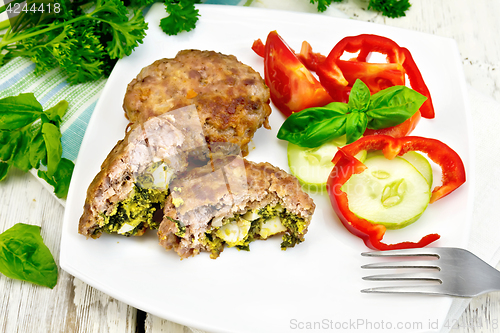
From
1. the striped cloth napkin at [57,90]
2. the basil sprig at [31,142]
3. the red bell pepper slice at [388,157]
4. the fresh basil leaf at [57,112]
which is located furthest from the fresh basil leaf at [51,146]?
the red bell pepper slice at [388,157]

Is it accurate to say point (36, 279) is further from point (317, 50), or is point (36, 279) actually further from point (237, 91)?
point (317, 50)

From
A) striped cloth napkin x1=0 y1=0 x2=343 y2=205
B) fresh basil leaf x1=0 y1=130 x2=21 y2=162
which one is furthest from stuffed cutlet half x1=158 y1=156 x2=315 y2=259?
fresh basil leaf x1=0 y1=130 x2=21 y2=162

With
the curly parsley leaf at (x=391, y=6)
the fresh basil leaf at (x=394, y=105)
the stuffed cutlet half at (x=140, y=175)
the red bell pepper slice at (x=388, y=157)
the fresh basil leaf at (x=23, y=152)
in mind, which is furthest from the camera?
the curly parsley leaf at (x=391, y=6)

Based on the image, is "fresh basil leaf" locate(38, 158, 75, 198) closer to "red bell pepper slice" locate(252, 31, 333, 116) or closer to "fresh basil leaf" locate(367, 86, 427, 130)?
"red bell pepper slice" locate(252, 31, 333, 116)

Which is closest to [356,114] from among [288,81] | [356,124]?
[356,124]

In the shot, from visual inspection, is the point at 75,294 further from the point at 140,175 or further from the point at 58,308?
the point at 140,175

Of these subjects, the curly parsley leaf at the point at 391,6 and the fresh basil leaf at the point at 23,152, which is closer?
the fresh basil leaf at the point at 23,152

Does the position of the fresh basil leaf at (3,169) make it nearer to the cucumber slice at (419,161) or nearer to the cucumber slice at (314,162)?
the cucumber slice at (314,162)

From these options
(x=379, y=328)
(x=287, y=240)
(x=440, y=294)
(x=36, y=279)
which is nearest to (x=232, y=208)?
(x=287, y=240)
